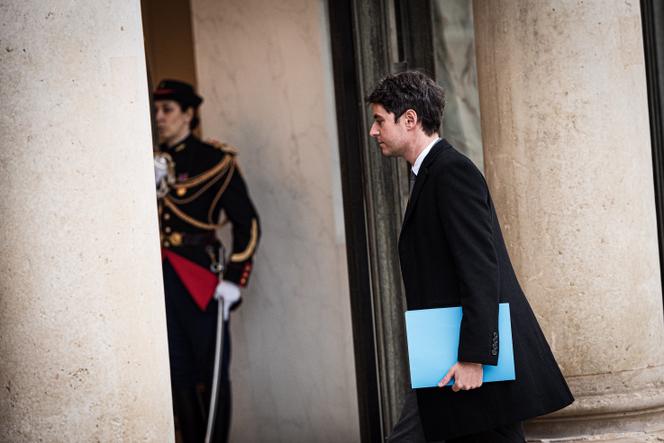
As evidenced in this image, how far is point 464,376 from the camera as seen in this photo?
342 centimetres

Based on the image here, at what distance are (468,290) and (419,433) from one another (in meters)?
0.62

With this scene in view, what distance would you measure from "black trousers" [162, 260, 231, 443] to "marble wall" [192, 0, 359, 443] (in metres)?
0.40

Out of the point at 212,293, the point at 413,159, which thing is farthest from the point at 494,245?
the point at 212,293

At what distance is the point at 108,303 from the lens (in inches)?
139

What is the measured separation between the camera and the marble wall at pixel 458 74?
18.3 ft

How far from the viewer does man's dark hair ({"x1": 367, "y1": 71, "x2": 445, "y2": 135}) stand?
12.0 feet

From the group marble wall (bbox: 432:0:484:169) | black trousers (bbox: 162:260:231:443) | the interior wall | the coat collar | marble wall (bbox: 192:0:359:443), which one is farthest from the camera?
the interior wall

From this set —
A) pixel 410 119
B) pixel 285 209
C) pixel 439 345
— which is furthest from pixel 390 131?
pixel 285 209

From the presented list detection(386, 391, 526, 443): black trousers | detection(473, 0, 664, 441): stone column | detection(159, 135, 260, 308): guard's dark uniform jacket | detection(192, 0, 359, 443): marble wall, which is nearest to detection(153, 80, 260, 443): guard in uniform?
detection(159, 135, 260, 308): guard's dark uniform jacket

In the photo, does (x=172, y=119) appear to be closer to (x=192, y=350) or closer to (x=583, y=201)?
(x=192, y=350)

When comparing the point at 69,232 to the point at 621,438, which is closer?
the point at 69,232

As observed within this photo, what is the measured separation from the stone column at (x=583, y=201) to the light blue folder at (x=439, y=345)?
3.79 ft

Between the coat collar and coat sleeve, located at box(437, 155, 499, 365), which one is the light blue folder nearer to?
coat sleeve, located at box(437, 155, 499, 365)

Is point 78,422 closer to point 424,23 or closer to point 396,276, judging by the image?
point 396,276
